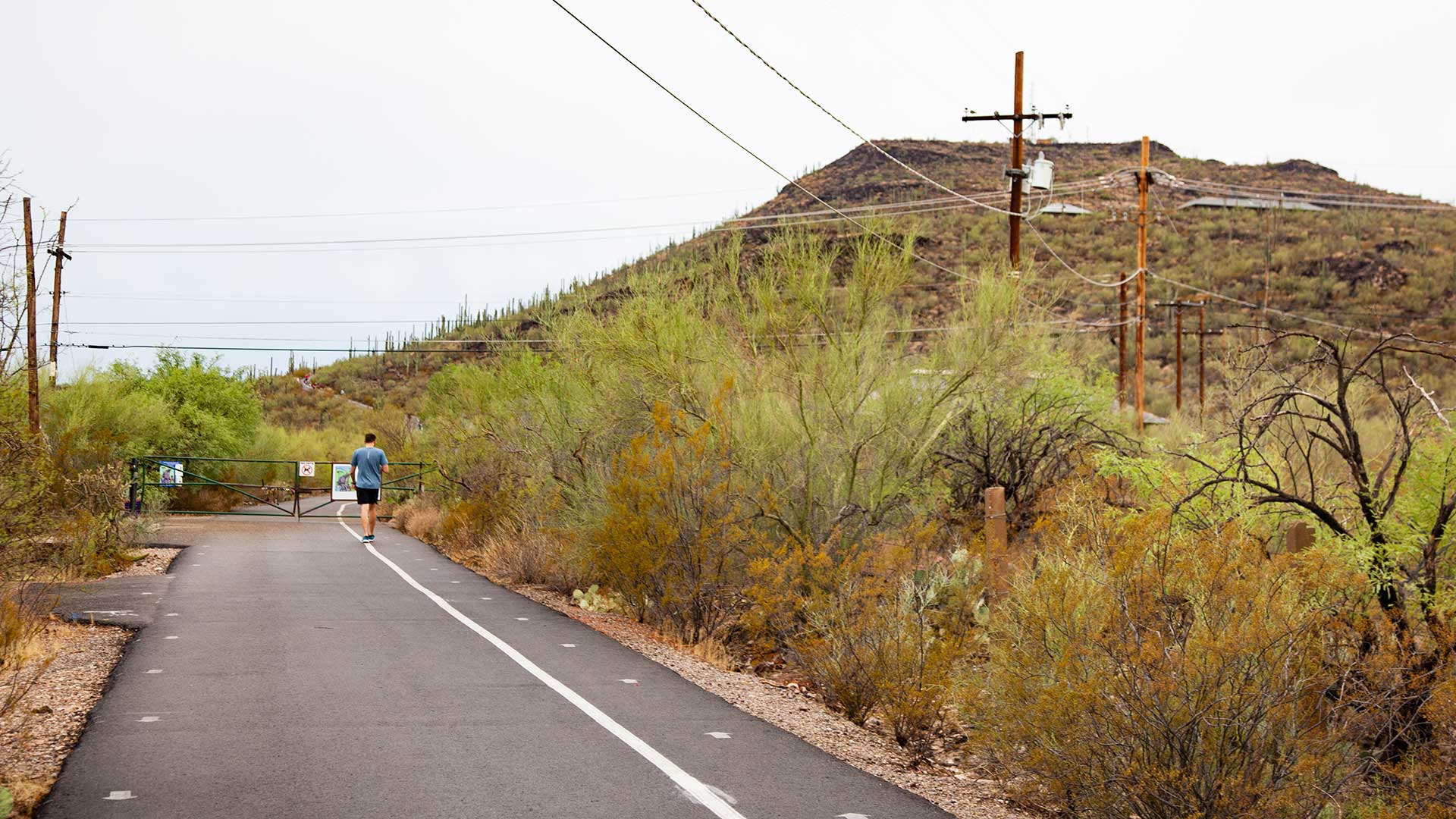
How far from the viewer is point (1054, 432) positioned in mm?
18484

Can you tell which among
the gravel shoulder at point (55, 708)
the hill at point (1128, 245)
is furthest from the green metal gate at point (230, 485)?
the gravel shoulder at point (55, 708)

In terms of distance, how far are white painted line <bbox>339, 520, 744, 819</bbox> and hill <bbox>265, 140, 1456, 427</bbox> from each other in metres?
32.0

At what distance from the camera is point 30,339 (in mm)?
20641

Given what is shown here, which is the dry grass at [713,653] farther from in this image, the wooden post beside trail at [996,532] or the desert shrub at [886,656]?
the wooden post beside trail at [996,532]

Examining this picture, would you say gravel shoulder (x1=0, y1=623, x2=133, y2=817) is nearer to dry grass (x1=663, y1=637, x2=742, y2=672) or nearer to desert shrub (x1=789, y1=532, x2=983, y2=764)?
dry grass (x1=663, y1=637, x2=742, y2=672)

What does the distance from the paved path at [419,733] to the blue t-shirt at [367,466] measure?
8842 mm

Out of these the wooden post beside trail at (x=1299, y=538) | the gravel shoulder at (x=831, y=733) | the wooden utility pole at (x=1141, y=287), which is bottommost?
the gravel shoulder at (x=831, y=733)

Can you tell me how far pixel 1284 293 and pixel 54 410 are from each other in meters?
54.6

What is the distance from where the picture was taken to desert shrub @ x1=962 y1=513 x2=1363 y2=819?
257 inches

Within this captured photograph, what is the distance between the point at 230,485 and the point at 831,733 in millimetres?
26447

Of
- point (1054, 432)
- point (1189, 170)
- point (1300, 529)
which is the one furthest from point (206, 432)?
point (1189, 170)

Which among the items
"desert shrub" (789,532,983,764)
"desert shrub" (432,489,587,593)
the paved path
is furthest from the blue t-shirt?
"desert shrub" (789,532,983,764)

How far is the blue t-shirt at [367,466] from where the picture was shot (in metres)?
22.5

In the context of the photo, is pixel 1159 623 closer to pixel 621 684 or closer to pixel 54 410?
pixel 621 684
